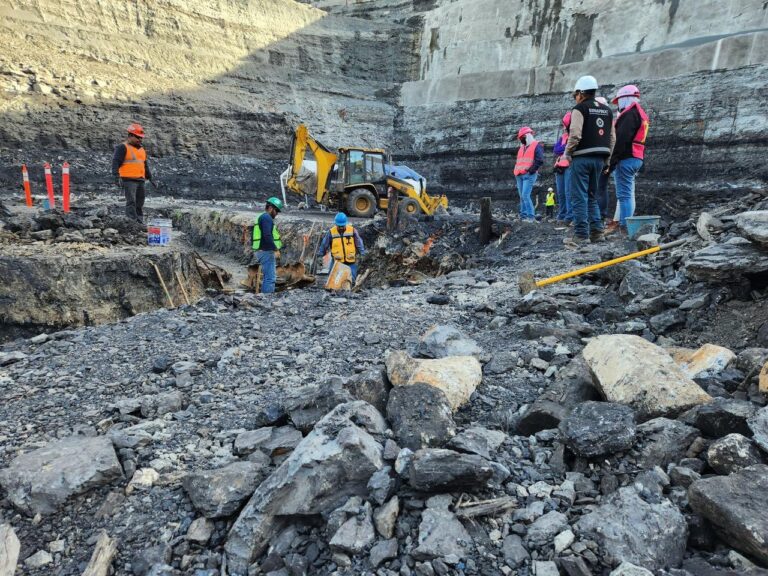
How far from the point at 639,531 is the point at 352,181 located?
11.2 m

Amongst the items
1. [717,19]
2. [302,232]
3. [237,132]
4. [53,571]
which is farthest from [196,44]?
[53,571]

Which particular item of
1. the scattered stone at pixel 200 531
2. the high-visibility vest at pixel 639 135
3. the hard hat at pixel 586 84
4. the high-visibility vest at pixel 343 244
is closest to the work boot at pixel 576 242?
the high-visibility vest at pixel 639 135

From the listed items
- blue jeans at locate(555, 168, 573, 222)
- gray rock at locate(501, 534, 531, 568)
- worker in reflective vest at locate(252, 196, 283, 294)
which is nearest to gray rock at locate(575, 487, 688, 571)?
gray rock at locate(501, 534, 531, 568)

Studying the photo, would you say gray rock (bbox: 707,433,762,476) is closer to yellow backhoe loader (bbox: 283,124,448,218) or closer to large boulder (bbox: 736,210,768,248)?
large boulder (bbox: 736,210,768,248)

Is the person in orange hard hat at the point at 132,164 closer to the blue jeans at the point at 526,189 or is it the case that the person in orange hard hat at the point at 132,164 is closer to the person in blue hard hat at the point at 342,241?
the person in blue hard hat at the point at 342,241

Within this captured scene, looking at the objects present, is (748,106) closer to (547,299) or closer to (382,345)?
(547,299)

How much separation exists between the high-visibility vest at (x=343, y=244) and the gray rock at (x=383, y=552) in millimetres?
5324

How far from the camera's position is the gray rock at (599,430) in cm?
160

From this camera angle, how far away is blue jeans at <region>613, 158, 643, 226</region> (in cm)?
504

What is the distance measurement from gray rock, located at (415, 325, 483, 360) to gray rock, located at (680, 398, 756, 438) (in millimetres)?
1286

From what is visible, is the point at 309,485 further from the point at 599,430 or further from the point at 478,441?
the point at 599,430

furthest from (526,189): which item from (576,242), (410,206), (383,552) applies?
(383,552)

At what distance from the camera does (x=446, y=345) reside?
2.96m

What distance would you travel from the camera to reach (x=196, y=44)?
18.8 m
